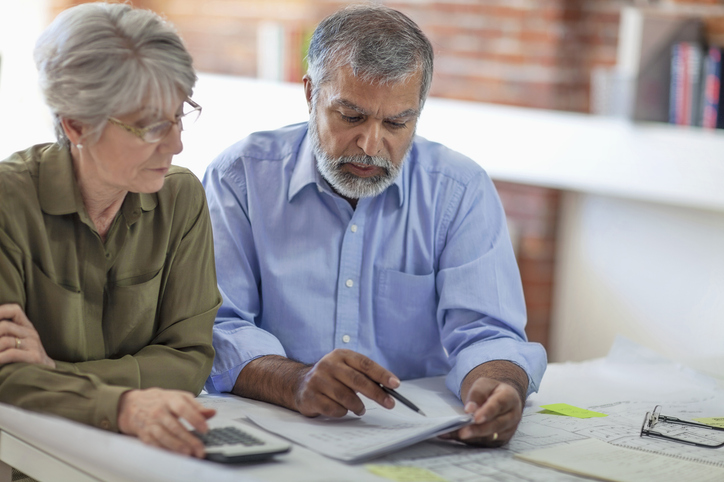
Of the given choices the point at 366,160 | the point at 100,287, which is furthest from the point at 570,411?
the point at 100,287

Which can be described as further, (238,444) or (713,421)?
(713,421)

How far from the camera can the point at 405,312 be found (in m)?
1.68

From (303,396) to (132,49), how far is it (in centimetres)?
63

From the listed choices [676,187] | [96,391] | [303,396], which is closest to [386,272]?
[303,396]

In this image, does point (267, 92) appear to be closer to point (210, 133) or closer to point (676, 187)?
point (210, 133)

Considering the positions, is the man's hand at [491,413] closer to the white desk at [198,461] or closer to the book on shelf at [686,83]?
the white desk at [198,461]

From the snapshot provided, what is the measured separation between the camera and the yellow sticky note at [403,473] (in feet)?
3.32

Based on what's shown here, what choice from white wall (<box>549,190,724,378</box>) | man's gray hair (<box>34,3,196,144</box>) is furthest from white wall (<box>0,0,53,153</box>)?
man's gray hair (<box>34,3,196,144</box>)

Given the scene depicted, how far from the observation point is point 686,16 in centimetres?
283

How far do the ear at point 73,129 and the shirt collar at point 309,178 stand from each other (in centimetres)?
55

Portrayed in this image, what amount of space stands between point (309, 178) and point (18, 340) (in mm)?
724

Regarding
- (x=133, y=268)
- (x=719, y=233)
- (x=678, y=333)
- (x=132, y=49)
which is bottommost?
(x=678, y=333)

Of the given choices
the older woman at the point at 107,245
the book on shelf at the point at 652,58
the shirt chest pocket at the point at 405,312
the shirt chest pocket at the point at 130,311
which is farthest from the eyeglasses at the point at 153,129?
the book on shelf at the point at 652,58

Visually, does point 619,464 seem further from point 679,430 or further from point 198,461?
point 198,461
